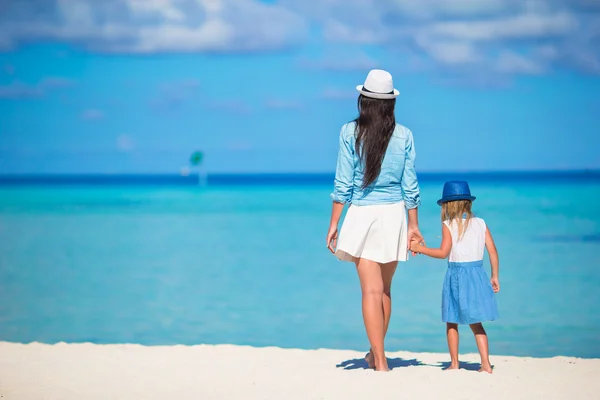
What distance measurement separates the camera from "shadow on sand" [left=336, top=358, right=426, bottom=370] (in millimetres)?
4661

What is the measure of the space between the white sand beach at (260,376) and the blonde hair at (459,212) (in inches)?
26.9

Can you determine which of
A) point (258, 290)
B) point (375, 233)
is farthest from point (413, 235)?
point (258, 290)

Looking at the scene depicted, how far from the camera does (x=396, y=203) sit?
4254 mm

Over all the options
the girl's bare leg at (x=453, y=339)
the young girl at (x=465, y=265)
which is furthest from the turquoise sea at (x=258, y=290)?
the young girl at (x=465, y=265)

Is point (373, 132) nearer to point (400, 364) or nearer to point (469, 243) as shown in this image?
point (469, 243)

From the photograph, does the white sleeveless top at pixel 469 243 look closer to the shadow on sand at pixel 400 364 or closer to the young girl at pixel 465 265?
the young girl at pixel 465 265

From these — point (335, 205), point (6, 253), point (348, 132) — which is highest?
point (348, 132)

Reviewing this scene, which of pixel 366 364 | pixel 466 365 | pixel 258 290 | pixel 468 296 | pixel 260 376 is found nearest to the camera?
pixel 468 296

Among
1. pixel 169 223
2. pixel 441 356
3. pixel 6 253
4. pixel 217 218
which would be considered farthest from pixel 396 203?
pixel 217 218

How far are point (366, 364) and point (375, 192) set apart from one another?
3.33ft

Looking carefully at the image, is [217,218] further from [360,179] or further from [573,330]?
[360,179]

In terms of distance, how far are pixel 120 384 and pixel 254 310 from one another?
375 cm

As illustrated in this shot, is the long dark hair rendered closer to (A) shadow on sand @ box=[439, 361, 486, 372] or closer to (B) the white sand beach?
(B) the white sand beach

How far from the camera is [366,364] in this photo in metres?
4.73
